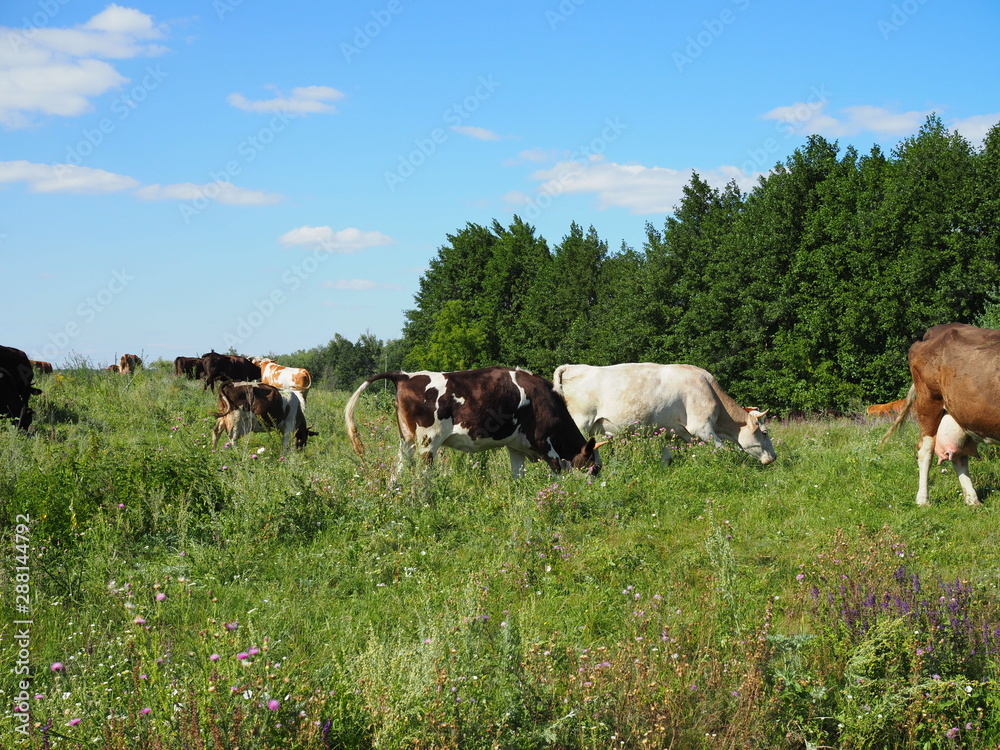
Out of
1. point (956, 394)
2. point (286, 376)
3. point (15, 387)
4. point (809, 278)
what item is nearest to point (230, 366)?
point (286, 376)

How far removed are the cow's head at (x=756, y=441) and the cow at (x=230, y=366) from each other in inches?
622

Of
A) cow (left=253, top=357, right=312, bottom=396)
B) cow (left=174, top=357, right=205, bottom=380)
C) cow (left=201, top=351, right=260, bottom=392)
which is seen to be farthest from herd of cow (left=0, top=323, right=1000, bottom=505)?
cow (left=174, top=357, right=205, bottom=380)

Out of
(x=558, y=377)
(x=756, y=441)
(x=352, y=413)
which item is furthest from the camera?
(x=558, y=377)

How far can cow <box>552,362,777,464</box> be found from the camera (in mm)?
12164

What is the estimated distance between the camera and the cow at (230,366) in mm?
23359

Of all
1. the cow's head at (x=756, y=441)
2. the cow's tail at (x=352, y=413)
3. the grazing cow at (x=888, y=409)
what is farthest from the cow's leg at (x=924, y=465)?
the grazing cow at (x=888, y=409)

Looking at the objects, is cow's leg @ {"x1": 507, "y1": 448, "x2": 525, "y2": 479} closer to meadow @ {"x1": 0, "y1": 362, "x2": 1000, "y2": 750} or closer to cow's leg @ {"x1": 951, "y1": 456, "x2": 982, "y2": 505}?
meadow @ {"x1": 0, "y1": 362, "x2": 1000, "y2": 750}

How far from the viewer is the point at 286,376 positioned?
76.0 ft

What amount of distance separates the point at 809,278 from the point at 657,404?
22.8 metres

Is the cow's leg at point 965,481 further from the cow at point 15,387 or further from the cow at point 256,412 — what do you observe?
the cow at point 15,387

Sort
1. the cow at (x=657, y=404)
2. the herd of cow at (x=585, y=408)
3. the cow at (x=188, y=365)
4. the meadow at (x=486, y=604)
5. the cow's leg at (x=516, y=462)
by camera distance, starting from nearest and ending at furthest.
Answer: the meadow at (x=486, y=604)
the herd of cow at (x=585, y=408)
the cow's leg at (x=516, y=462)
the cow at (x=657, y=404)
the cow at (x=188, y=365)

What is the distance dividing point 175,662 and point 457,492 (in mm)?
4485

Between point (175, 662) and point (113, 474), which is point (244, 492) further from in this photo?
point (175, 662)

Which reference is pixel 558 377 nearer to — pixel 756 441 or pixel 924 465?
pixel 756 441
